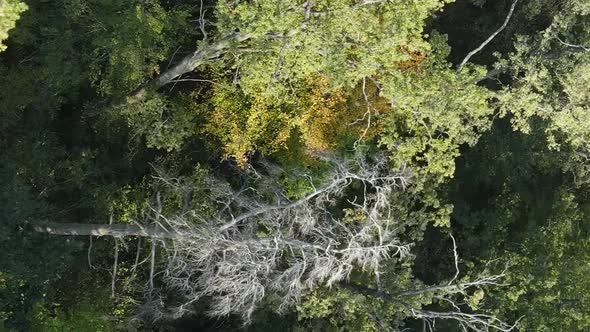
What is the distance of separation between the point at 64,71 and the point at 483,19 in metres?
12.8

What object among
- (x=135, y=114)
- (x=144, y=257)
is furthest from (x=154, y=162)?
(x=144, y=257)

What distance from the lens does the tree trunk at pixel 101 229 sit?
14.9 meters

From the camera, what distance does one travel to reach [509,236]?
19219 millimetres

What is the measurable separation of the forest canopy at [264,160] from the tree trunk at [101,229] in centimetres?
6

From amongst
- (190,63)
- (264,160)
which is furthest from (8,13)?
(264,160)

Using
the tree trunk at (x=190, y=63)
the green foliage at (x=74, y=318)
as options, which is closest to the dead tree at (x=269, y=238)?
the green foliage at (x=74, y=318)

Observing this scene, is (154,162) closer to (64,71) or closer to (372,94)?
(64,71)

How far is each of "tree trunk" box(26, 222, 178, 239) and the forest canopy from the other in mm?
57

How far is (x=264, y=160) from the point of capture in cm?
1688

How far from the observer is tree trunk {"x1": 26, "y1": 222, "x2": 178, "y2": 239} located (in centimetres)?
1491

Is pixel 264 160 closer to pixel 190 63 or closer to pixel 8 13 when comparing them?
pixel 190 63

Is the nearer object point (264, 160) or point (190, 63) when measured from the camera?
point (190, 63)

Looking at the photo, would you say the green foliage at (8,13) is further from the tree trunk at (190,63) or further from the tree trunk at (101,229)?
the tree trunk at (101,229)

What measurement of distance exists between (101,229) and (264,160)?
4702 millimetres
